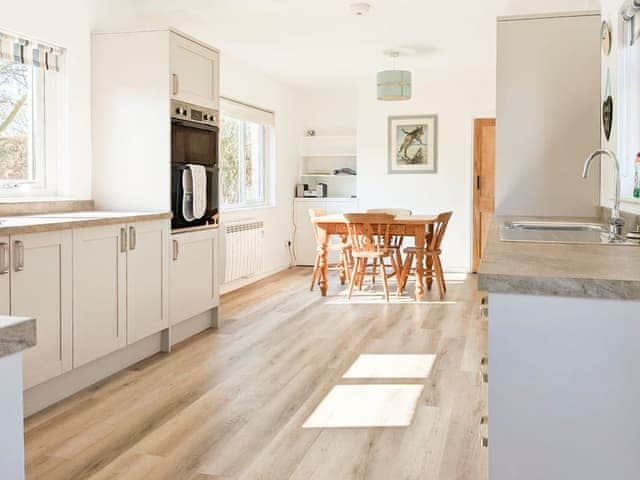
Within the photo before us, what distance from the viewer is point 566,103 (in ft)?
12.6

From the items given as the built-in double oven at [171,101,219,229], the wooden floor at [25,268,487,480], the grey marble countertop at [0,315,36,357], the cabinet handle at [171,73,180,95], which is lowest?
the wooden floor at [25,268,487,480]

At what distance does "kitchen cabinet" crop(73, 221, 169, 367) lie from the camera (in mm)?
3336

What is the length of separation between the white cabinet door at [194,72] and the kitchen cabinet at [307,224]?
3794 millimetres

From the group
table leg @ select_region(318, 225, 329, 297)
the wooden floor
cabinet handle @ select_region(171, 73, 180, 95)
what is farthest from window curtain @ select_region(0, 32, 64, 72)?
table leg @ select_region(318, 225, 329, 297)

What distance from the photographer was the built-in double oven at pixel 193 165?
4.31 meters

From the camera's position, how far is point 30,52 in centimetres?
382

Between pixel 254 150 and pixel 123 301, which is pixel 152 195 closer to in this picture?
pixel 123 301

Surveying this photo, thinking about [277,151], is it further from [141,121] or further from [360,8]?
[141,121]

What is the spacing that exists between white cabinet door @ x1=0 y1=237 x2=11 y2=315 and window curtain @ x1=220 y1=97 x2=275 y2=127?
3.93m

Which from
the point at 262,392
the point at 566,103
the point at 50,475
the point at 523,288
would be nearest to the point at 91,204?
the point at 262,392

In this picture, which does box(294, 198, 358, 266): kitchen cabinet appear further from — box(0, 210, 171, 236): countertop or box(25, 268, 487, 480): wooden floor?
box(0, 210, 171, 236): countertop

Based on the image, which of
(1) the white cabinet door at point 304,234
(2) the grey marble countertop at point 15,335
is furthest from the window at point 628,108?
(1) the white cabinet door at point 304,234

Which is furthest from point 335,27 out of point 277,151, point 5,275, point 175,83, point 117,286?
point 5,275

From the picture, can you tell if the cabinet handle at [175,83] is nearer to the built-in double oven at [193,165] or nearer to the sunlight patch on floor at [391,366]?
the built-in double oven at [193,165]
